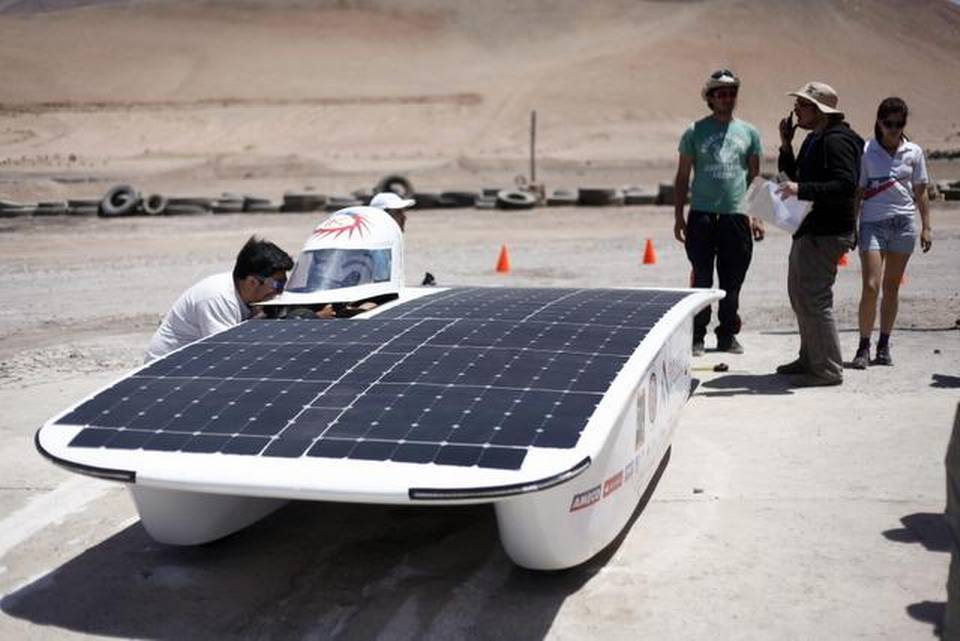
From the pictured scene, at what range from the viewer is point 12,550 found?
5750 millimetres

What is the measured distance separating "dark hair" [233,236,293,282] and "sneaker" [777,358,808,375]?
383 cm

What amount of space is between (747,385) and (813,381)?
459mm

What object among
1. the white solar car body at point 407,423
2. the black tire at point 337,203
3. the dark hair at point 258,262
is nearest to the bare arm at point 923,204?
the white solar car body at point 407,423

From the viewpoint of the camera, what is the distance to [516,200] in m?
24.3

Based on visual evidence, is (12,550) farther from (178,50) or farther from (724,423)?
(178,50)

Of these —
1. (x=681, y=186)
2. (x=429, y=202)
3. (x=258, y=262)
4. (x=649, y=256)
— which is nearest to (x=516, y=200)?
(x=429, y=202)

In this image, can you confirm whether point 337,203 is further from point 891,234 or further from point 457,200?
point 891,234

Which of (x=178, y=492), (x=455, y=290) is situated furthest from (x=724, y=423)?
(x=178, y=492)

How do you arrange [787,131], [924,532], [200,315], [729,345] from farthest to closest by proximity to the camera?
[729,345], [787,131], [200,315], [924,532]

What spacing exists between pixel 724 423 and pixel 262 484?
3911 mm

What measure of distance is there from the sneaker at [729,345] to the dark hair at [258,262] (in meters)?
4.11

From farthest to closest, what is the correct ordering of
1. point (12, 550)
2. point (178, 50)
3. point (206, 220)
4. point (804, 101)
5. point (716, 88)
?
point (178, 50) < point (206, 220) < point (716, 88) < point (804, 101) < point (12, 550)

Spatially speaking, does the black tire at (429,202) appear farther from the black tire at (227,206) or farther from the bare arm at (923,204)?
the bare arm at (923,204)

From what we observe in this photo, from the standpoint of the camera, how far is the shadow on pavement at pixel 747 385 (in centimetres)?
833
